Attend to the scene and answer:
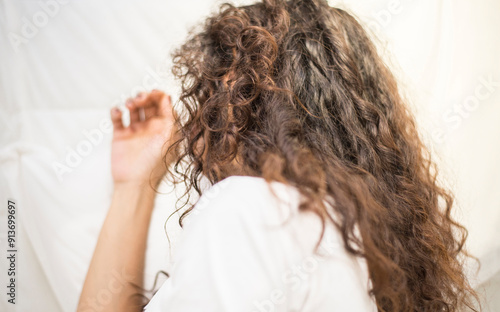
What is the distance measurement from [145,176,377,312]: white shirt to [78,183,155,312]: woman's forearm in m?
0.35

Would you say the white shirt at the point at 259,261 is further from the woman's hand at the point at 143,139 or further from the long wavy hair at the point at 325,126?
the woman's hand at the point at 143,139

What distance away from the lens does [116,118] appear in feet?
3.11

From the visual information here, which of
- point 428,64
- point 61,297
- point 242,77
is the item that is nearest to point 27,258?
point 61,297

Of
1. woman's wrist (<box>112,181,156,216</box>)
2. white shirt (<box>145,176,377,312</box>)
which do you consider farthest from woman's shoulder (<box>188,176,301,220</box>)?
woman's wrist (<box>112,181,156,216</box>)

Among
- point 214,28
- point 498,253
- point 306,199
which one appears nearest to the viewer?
point 306,199

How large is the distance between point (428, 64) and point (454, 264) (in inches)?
21.4

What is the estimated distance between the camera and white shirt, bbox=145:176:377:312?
504 mm

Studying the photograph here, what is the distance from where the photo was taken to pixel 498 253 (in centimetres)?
97

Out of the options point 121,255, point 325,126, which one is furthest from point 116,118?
point 325,126

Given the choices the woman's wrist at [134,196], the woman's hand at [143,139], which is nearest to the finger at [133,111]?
the woman's hand at [143,139]

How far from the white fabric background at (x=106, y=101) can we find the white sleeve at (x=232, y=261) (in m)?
0.41

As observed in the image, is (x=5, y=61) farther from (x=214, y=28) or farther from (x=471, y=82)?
(x=471, y=82)

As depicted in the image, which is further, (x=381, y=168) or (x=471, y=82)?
(x=471, y=82)

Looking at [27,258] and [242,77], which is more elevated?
[242,77]
